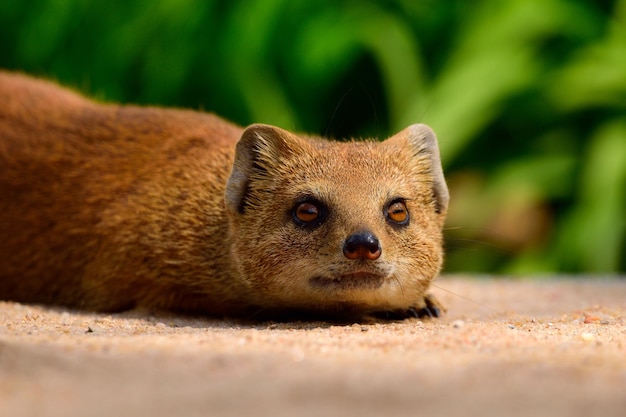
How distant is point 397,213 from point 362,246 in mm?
690

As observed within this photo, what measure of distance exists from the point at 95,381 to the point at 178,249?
9.32 ft

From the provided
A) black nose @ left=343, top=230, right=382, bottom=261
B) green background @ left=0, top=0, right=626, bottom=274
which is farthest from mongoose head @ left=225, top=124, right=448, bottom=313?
green background @ left=0, top=0, right=626, bottom=274

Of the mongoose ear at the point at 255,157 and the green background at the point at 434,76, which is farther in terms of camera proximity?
the green background at the point at 434,76

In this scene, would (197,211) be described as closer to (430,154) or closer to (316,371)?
(430,154)

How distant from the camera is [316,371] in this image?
340cm

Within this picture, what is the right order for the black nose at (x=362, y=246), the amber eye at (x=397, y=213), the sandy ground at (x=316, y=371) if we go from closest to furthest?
the sandy ground at (x=316, y=371) → the black nose at (x=362, y=246) → the amber eye at (x=397, y=213)

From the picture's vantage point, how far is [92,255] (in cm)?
635

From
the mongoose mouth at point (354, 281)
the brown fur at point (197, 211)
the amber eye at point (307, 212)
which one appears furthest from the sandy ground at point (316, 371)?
the amber eye at point (307, 212)

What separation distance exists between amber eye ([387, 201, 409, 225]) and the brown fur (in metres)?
0.06

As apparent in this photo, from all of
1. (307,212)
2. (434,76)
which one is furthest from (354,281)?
(434,76)

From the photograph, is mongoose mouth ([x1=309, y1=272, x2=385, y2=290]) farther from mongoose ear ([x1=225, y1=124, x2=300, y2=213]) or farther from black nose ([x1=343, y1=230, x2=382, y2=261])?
mongoose ear ([x1=225, y1=124, x2=300, y2=213])

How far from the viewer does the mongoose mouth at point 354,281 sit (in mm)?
5102

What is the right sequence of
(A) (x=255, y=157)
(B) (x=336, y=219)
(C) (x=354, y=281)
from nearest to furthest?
(C) (x=354, y=281) < (B) (x=336, y=219) < (A) (x=255, y=157)

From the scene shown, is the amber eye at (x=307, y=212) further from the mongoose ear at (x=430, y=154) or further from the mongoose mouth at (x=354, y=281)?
the mongoose ear at (x=430, y=154)
